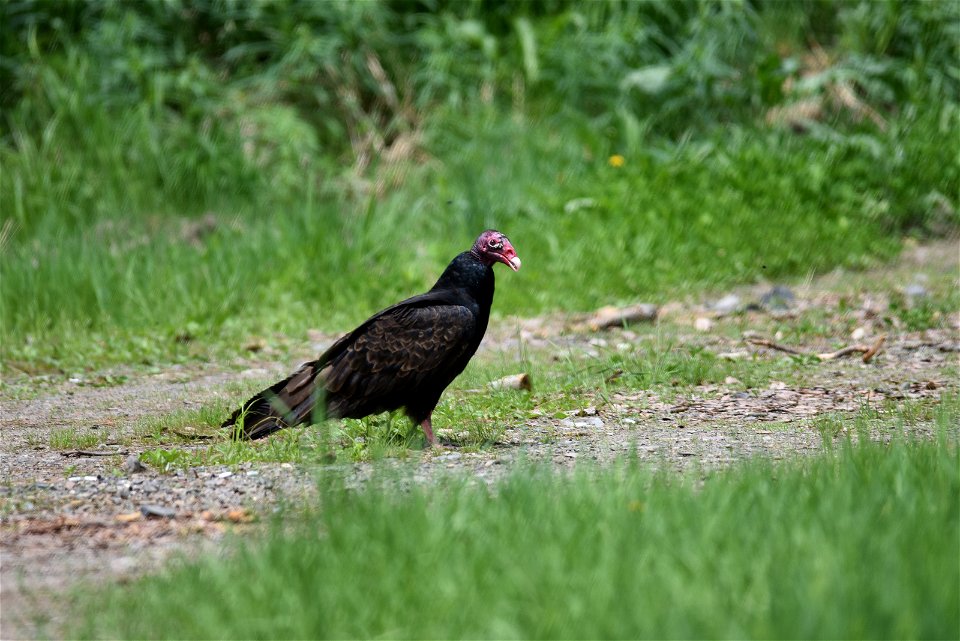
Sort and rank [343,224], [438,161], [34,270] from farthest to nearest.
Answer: [438,161]
[343,224]
[34,270]

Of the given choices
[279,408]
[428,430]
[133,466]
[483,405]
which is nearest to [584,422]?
[483,405]

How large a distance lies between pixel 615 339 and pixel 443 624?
495 cm

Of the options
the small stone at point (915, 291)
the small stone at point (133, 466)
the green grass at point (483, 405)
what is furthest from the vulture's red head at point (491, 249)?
the small stone at point (915, 291)

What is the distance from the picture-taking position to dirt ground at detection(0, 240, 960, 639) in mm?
3902

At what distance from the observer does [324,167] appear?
1109 centimetres

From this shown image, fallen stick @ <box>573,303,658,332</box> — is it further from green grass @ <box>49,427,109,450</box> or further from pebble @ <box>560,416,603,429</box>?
green grass @ <box>49,427,109,450</box>

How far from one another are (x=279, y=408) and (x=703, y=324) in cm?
367

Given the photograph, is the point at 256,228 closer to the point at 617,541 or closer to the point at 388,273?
the point at 388,273

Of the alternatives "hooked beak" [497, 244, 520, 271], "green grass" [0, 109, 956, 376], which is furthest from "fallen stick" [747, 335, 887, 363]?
"hooked beak" [497, 244, 520, 271]

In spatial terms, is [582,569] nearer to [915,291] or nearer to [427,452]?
[427,452]

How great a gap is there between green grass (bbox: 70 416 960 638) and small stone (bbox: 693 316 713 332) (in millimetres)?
4080

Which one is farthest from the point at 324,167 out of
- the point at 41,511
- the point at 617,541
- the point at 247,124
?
the point at 617,541

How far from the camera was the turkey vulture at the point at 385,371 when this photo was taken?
5359 mm

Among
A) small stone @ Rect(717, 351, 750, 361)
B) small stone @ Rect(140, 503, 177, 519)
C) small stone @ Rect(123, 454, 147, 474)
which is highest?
small stone @ Rect(717, 351, 750, 361)
